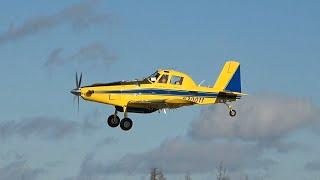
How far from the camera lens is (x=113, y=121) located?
2751 inches

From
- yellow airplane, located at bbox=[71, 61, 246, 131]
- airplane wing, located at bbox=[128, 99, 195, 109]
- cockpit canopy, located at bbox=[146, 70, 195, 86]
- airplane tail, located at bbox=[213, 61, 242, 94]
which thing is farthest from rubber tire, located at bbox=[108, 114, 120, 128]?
airplane tail, located at bbox=[213, 61, 242, 94]

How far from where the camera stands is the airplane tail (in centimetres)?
7400

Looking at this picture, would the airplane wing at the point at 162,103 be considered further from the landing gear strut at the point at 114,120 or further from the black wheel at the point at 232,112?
the black wheel at the point at 232,112

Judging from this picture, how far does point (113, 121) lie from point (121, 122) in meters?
0.69

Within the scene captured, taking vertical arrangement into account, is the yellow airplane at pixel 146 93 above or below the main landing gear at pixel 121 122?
above

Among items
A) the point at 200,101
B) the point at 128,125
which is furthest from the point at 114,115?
the point at 200,101

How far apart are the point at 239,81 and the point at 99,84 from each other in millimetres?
12004

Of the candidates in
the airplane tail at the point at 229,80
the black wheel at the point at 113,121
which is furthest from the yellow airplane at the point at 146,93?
the airplane tail at the point at 229,80

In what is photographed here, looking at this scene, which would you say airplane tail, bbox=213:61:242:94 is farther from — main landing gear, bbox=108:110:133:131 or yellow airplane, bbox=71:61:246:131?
main landing gear, bbox=108:110:133:131

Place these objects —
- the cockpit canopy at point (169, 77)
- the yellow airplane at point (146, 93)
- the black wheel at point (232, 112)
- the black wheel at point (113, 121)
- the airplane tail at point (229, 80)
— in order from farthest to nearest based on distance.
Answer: the airplane tail at point (229, 80)
the black wheel at point (232, 112)
the black wheel at point (113, 121)
the cockpit canopy at point (169, 77)
the yellow airplane at point (146, 93)

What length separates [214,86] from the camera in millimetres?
74000

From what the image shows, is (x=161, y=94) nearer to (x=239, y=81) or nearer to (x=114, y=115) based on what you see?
(x=114, y=115)

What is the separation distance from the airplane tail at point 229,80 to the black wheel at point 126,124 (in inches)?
300

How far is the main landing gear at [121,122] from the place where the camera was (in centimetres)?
6912
